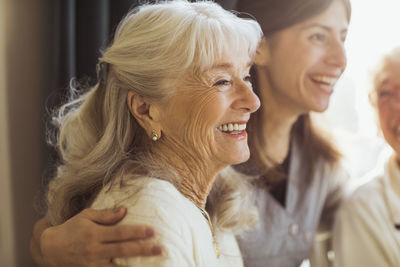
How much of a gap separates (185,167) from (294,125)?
37 cm

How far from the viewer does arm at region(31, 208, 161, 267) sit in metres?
0.71

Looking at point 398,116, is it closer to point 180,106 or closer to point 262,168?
point 262,168

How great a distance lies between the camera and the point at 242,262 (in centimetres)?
100

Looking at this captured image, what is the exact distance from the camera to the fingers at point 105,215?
29.2 inches

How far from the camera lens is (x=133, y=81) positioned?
0.79 meters

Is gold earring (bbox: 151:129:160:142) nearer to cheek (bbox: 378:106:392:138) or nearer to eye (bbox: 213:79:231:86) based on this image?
eye (bbox: 213:79:231:86)

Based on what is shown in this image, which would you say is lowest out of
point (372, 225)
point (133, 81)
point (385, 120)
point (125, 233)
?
point (372, 225)

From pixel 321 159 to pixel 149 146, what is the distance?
49 cm

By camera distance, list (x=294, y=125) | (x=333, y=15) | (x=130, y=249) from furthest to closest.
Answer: (x=294, y=125) → (x=333, y=15) → (x=130, y=249)

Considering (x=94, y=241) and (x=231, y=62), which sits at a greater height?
(x=231, y=62)

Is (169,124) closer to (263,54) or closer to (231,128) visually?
(231,128)

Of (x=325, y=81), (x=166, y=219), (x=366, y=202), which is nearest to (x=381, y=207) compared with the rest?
(x=366, y=202)

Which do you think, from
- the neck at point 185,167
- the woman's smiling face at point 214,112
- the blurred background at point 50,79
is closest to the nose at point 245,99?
the woman's smiling face at point 214,112

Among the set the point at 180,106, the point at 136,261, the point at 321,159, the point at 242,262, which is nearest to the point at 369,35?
the point at 321,159
